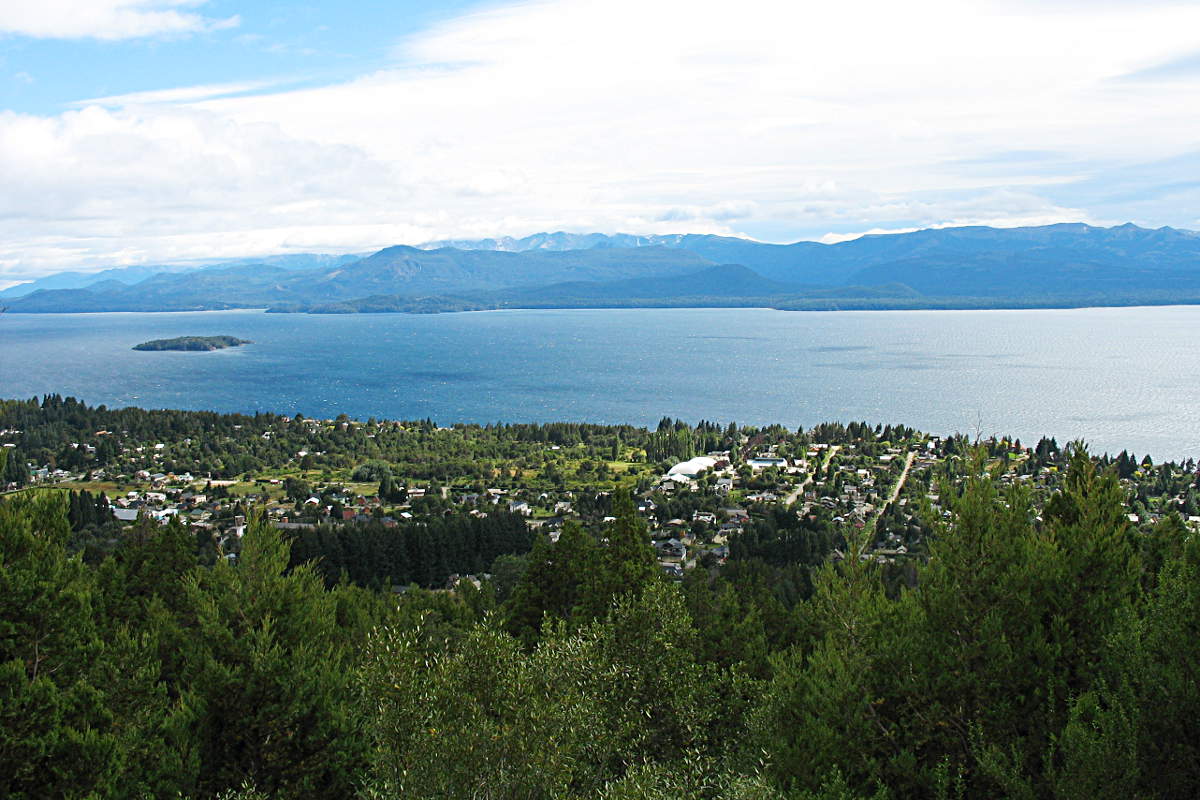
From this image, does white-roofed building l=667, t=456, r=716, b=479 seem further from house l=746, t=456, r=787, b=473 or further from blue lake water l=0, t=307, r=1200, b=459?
blue lake water l=0, t=307, r=1200, b=459

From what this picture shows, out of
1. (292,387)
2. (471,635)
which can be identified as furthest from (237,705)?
(292,387)

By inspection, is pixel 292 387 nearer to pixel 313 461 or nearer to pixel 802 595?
pixel 313 461

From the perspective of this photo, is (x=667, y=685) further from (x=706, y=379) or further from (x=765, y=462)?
(x=706, y=379)

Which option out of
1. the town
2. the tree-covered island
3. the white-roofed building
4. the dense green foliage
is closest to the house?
the town

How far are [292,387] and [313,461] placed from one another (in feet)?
173

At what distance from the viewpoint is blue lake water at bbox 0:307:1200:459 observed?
294 feet

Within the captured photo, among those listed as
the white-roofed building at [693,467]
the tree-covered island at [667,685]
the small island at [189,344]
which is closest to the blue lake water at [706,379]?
the small island at [189,344]

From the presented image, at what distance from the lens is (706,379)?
119 meters

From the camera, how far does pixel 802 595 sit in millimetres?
29797

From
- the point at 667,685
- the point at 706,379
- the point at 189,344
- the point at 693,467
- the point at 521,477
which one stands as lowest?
the point at 521,477

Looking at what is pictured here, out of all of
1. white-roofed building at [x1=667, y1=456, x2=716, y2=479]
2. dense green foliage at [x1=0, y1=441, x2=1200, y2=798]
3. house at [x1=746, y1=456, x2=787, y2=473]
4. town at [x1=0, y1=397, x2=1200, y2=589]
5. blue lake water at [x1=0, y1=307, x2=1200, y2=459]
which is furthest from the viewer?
blue lake water at [x1=0, y1=307, x2=1200, y2=459]

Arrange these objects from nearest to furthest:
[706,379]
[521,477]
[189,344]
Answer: [521,477]
[706,379]
[189,344]

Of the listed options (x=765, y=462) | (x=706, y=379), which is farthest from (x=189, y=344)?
(x=765, y=462)

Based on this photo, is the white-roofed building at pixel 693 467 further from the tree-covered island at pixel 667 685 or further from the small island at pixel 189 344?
the small island at pixel 189 344
